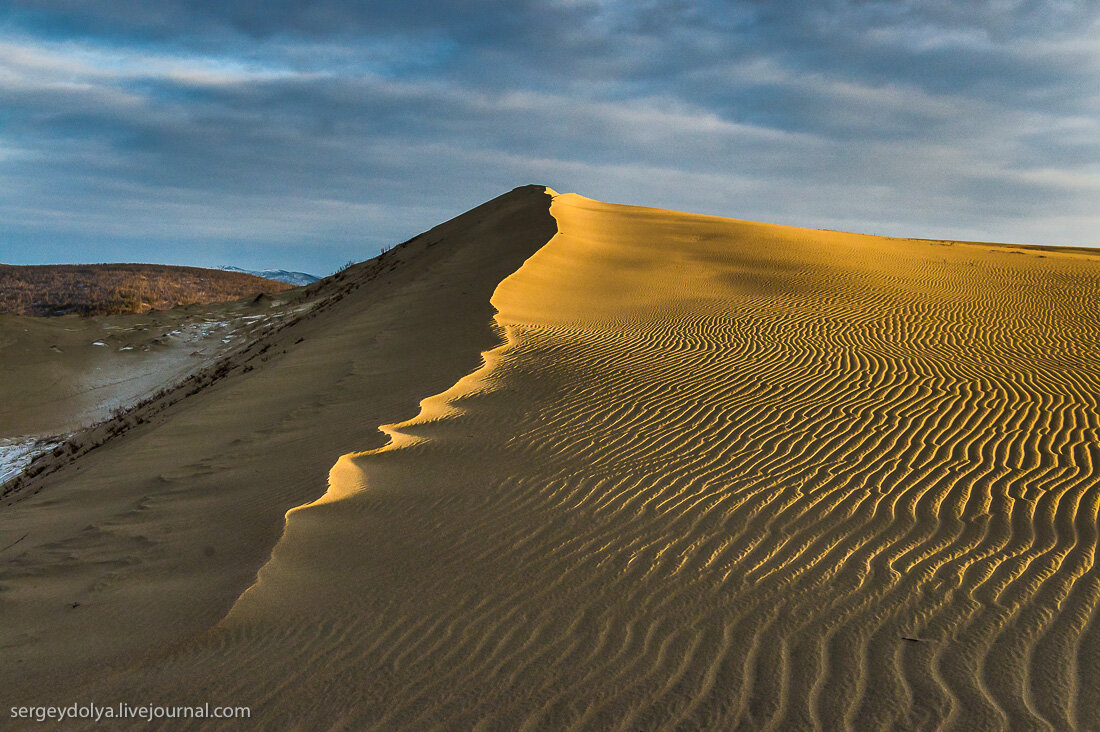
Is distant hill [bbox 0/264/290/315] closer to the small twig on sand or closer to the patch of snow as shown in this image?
the patch of snow

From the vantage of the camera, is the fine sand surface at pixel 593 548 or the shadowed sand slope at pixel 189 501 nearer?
the fine sand surface at pixel 593 548

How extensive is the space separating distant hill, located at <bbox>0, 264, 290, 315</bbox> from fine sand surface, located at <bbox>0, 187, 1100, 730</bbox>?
816 inches

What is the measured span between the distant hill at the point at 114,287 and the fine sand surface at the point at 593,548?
20.7 metres

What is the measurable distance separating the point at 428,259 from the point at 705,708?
22298mm

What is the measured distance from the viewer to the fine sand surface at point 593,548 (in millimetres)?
3252

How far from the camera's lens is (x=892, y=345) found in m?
12.1

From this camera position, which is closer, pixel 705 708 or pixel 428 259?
pixel 705 708

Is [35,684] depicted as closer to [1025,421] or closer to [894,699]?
[894,699]

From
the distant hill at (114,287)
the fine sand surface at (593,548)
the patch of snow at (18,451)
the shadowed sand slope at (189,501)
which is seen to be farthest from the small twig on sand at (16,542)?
the distant hill at (114,287)

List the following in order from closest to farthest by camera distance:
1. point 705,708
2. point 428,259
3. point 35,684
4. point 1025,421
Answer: point 705,708 → point 35,684 → point 1025,421 → point 428,259

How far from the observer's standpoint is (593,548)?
15.3 ft

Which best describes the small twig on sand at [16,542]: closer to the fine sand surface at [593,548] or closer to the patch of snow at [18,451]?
the fine sand surface at [593,548]

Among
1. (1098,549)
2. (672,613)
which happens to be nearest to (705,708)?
(672,613)

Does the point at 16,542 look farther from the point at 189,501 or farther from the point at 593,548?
the point at 593,548
